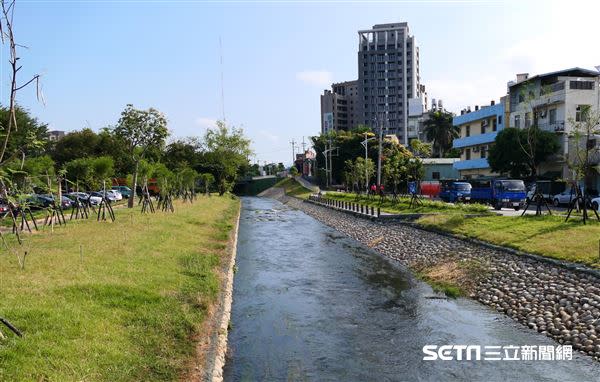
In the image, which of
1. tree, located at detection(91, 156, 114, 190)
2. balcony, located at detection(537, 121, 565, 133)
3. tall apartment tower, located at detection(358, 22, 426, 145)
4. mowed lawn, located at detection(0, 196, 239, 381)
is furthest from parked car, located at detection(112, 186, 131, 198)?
tall apartment tower, located at detection(358, 22, 426, 145)

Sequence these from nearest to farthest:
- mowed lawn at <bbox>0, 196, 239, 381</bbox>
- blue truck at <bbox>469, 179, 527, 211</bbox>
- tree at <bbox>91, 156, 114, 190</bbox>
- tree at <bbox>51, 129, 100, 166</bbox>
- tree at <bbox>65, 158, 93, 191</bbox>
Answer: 1. mowed lawn at <bbox>0, 196, 239, 381</bbox>
2. tree at <bbox>65, 158, 93, 191</bbox>
3. tree at <bbox>91, 156, 114, 190</bbox>
4. blue truck at <bbox>469, 179, 527, 211</bbox>
5. tree at <bbox>51, 129, 100, 166</bbox>

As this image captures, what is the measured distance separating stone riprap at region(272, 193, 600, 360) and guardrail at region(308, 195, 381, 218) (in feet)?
49.1

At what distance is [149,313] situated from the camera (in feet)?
33.8

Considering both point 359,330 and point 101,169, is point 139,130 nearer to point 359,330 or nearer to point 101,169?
point 101,169

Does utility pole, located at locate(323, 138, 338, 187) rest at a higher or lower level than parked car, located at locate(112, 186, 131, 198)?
higher

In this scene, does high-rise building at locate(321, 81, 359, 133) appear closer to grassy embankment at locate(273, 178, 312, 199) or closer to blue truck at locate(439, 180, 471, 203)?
grassy embankment at locate(273, 178, 312, 199)

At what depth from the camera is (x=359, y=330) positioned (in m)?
12.6

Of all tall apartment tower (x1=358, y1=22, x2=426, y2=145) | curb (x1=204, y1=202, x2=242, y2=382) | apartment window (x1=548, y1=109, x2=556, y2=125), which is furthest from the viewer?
tall apartment tower (x1=358, y1=22, x2=426, y2=145)

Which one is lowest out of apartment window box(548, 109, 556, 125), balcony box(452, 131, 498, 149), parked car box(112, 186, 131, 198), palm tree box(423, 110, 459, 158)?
parked car box(112, 186, 131, 198)

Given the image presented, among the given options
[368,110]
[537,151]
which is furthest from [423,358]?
[368,110]

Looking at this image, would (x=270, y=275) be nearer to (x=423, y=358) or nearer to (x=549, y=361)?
(x=423, y=358)

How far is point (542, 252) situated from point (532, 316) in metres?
5.23

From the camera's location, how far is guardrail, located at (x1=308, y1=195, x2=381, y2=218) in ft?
131

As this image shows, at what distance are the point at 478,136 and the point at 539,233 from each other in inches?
1834
